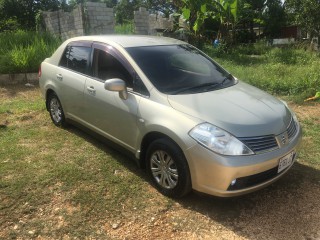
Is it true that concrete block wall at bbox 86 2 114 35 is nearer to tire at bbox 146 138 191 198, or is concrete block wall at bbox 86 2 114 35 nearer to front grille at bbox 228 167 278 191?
tire at bbox 146 138 191 198

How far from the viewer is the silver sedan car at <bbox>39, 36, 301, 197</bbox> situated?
326 cm

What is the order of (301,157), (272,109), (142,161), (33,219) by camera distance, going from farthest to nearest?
(301,157), (142,161), (272,109), (33,219)

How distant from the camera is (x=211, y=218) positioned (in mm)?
3467

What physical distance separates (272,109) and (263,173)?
2.66 ft

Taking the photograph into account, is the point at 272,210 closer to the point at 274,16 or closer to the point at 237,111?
the point at 237,111

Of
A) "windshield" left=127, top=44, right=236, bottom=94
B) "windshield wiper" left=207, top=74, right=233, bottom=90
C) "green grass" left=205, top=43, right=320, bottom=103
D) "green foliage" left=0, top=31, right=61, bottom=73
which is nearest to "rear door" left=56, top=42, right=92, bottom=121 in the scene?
"windshield" left=127, top=44, right=236, bottom=94

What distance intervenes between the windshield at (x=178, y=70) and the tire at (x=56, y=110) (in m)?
2.01

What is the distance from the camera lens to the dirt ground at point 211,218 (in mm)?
3236

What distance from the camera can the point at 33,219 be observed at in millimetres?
3434

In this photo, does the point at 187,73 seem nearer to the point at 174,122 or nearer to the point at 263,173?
the point at 174,122

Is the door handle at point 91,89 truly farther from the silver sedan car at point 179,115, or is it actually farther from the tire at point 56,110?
the tire at point 56,110

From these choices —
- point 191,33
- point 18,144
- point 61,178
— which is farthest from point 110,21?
point 61,178

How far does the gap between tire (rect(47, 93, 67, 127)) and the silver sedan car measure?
18.7 inches

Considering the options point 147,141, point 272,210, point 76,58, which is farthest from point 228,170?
point 76,58
